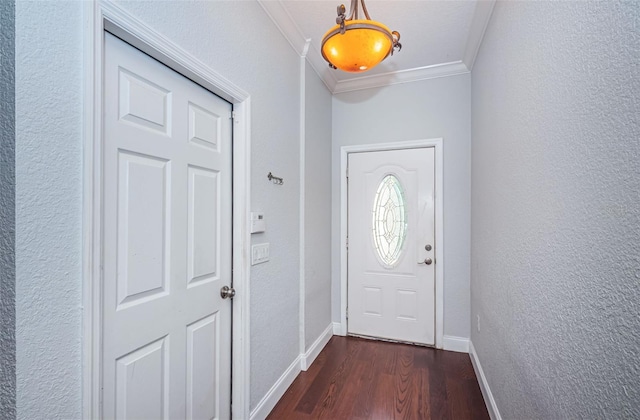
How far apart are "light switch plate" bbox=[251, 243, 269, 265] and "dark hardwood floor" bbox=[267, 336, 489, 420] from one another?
102 centimetres

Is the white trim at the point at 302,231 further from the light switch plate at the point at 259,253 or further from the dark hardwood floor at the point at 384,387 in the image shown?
the light switch plate at the point at 259,253

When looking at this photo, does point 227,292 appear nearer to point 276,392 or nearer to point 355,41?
point 276,392

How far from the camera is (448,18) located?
208 centimetres

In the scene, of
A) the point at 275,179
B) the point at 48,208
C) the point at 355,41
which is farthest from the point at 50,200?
the point at 355,41

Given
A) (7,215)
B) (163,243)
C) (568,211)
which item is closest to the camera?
(7,215)

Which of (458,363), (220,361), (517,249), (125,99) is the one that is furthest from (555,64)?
(458,363)

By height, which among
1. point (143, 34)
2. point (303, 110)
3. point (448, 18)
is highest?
point (448, 18)

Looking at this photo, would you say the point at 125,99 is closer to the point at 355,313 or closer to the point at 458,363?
the point at 355,313

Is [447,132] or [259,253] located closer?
[259,253]

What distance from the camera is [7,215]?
71 cm

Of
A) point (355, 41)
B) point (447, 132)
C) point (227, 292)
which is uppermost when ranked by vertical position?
point (355, 41)

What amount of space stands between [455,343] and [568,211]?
223cm

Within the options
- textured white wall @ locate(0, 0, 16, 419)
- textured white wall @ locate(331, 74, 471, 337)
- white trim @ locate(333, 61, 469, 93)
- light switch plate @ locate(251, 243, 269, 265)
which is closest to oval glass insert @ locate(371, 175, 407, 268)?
textured white wall @ locate(331, 74, 471, 337)

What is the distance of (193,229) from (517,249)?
156 centimetres
